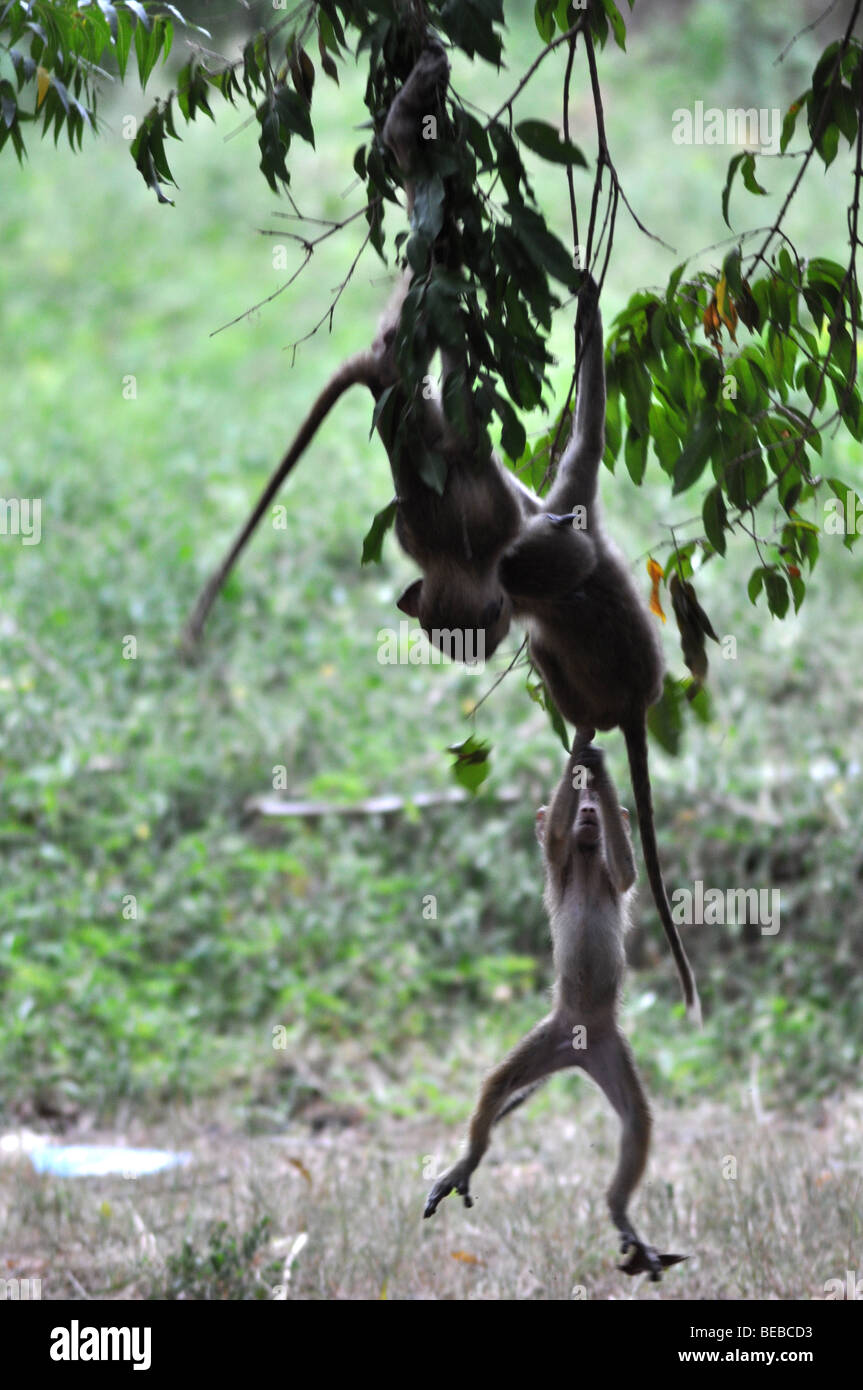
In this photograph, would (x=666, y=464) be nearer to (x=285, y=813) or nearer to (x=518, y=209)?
(x=518, y=209)

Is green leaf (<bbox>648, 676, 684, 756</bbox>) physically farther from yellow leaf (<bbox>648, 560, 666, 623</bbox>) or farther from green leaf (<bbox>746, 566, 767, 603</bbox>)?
green leaf (<bbox>746, 566, 767, 603</bbox>)

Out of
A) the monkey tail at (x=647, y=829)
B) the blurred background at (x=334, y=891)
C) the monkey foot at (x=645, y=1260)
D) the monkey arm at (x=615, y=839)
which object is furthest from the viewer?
the blurred background at (x=334, y=891)

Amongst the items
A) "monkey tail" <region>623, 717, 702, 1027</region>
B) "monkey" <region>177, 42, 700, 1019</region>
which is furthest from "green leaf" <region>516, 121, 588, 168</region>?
"monkey tail" <region>623, 717, 702, 1027</region>

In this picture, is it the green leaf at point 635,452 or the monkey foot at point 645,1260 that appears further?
the green leaf at point 635,452

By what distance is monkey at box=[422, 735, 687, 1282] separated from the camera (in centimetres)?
412

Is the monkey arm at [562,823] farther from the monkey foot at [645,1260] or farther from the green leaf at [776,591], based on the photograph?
the monkey foot at [645,1260]

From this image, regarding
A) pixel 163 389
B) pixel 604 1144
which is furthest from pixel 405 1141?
pixel 163 389

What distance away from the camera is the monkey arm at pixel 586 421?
405 centimetres

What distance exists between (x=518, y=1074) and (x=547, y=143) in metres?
2.48

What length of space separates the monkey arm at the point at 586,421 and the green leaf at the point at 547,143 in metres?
0.39

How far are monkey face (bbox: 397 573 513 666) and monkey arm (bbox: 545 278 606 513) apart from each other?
348 millimetres

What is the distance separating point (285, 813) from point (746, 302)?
23.4 ft

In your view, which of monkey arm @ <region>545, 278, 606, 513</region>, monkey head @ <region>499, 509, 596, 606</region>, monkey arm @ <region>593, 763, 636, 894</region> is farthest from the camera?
monkey head @ <region>499, 509, 596, 606</region>

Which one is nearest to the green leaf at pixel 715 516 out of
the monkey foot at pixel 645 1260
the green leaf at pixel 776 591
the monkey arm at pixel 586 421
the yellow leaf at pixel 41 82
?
the green leaf at pixel 776 591
